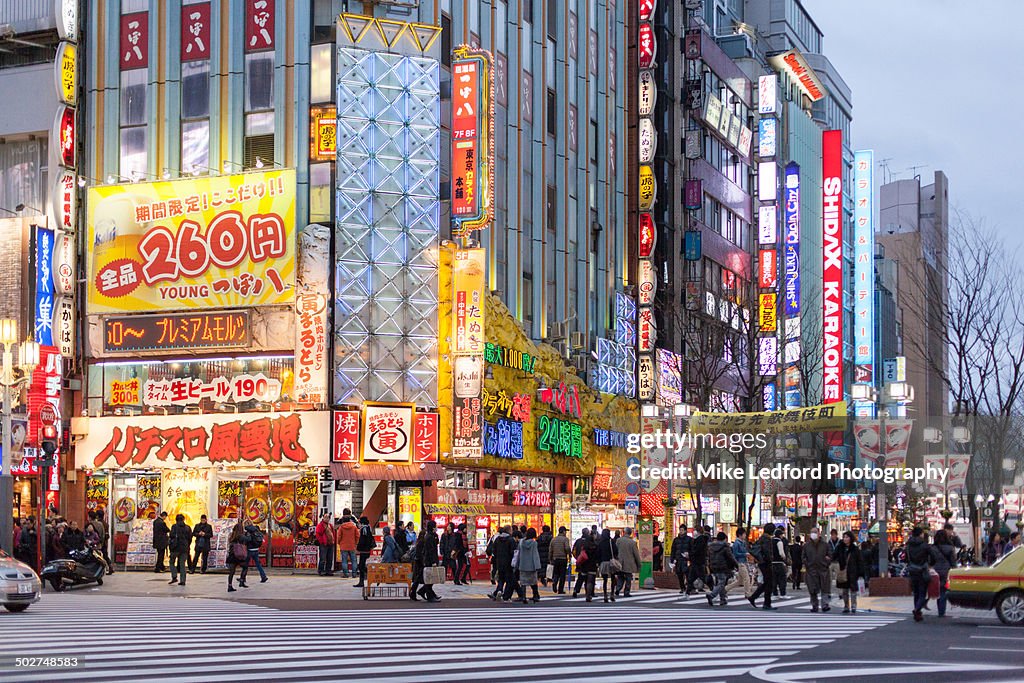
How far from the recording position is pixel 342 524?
3997 centimetres

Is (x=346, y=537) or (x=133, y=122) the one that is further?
(x=133, y=122)

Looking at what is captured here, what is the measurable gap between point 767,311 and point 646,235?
10.1m

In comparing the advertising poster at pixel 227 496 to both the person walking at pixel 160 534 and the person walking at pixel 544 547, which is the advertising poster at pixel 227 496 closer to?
the person walking at pixel 160 534

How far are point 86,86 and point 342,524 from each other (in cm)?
1760

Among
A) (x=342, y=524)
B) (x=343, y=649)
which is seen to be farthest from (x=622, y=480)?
(x=343, y=649)

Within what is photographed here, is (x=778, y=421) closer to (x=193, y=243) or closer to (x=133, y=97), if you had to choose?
(x=193, y=243)

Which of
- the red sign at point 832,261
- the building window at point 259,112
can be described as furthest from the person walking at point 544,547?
the red sign at point 832,261

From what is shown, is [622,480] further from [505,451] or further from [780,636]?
[780,636]

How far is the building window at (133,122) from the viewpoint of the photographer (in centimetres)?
4666

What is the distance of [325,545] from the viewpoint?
4034 cm

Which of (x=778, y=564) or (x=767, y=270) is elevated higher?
(x=767, y=270)

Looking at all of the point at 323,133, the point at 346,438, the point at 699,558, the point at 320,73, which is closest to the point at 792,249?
the point at 320,73

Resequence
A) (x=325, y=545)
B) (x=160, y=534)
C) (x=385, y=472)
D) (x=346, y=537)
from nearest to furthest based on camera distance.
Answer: (x=346, y=537), (x=160, y=534), (x=325, y=545), (x=385, y=472)

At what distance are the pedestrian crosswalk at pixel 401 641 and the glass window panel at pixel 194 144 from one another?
18407 millimetres
